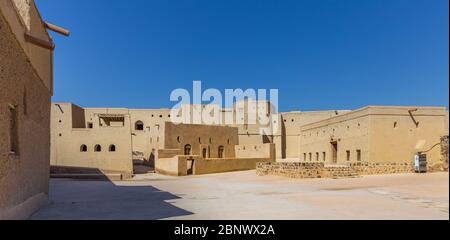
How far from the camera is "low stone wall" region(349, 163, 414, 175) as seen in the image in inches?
783

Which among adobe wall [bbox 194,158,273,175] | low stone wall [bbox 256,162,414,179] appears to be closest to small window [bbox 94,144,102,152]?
adobe wall [bbox 194,158,273,175]

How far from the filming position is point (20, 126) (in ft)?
23.0

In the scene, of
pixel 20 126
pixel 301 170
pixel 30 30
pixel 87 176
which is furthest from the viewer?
pixel 87 176

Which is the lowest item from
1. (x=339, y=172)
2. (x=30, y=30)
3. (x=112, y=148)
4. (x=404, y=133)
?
(x=339, y=172)

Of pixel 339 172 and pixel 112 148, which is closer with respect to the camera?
pixel 339 172

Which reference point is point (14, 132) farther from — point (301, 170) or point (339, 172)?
point (339, 172)

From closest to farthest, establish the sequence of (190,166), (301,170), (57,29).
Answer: (57,29) → (301,170) → (190,166)

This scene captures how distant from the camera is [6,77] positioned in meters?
5.94

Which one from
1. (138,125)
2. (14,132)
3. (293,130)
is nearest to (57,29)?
(14,132)

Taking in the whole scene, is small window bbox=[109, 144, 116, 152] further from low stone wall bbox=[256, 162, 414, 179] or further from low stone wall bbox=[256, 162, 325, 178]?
low stone wall bbox=[256, 162, 325, 178]

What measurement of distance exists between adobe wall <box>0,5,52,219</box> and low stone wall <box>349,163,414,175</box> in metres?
15.2

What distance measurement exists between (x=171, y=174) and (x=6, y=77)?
21.1m

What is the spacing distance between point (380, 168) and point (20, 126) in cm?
1787
